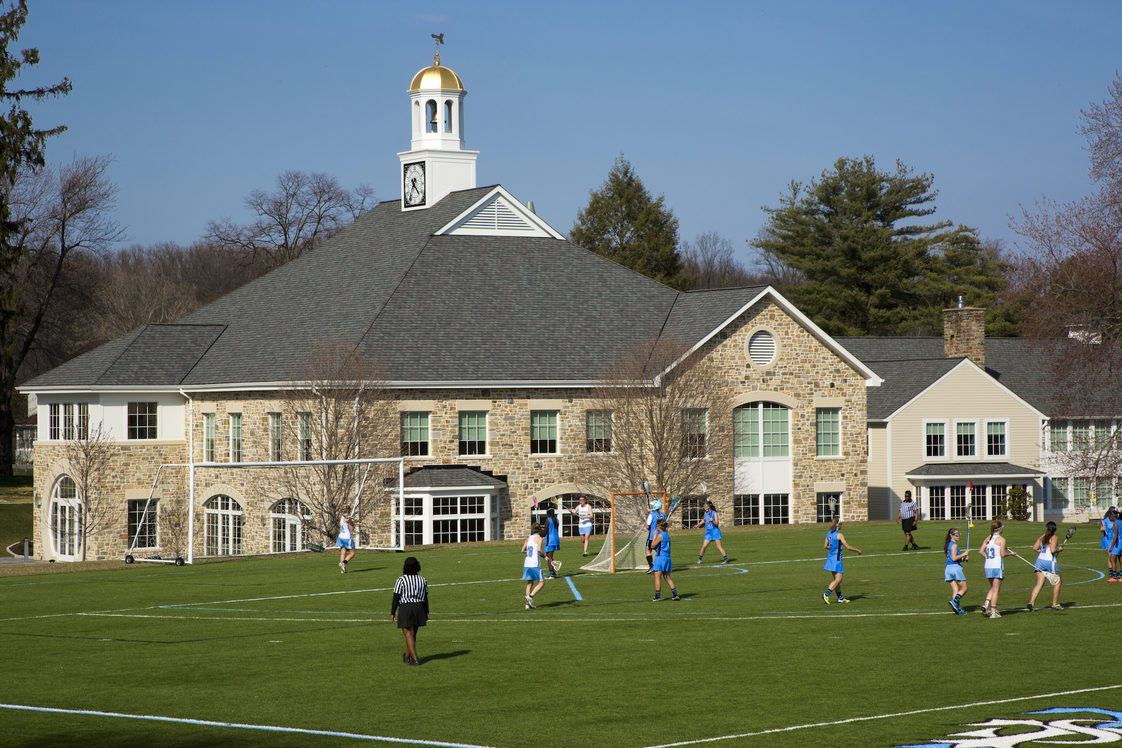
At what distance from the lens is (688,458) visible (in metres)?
50.2

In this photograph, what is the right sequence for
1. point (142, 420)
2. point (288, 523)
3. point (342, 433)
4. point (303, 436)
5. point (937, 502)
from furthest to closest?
point (937, 502) < point (142, 420) < point (288, 523) < point (303, 436) < point (342, 433)

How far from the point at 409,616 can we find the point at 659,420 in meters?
30.3

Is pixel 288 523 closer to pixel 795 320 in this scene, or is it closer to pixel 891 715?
pixel 795 320

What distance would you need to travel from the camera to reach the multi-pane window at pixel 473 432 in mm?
49562

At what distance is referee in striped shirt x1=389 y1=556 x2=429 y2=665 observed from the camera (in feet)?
65.3

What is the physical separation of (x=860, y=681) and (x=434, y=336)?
34.3 meters

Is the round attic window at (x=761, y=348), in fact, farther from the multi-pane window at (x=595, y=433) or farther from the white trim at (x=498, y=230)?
the white trim at (x=498, y=230)

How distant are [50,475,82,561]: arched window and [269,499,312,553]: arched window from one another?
25.2 feet

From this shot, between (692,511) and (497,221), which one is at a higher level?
(497,221)

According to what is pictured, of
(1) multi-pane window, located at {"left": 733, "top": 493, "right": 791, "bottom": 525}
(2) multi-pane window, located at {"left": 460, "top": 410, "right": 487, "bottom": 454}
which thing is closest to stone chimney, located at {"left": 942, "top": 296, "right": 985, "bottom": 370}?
(1) multi-pane window, located at {"left": 733, "top": 493, "right": 791, "bottom": 525}

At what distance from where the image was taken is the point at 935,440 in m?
60.2

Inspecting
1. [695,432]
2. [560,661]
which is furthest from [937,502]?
[560,661]

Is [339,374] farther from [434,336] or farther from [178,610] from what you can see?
[178,610]

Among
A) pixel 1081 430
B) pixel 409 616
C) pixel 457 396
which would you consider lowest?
pixel 409 616
